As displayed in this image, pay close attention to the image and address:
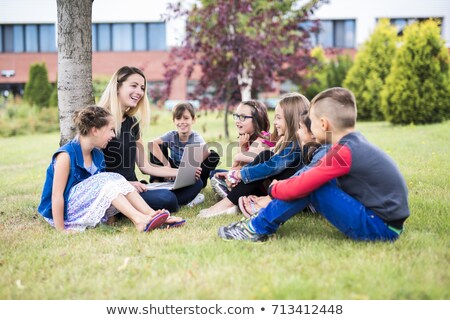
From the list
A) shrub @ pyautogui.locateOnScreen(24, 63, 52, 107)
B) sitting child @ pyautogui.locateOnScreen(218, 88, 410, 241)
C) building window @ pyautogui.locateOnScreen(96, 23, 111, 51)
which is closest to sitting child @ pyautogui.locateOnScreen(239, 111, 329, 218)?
sitting child @ pyautogui.locateOnScreen(218, 88, 410, 241)

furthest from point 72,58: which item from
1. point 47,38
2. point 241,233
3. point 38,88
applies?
point 47,38

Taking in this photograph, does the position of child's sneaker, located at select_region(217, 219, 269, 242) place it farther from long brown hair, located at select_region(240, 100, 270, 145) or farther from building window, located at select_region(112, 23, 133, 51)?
building window, located at select_region(112, 23, 133, 51)

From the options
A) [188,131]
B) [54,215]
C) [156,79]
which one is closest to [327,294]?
[54,215]

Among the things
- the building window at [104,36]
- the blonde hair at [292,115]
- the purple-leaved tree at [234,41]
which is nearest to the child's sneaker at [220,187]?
the blonde hair at [292,115]

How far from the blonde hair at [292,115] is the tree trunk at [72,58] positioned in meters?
2.04

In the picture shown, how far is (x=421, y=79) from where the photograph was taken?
1192cm

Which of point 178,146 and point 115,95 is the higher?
point 115,95

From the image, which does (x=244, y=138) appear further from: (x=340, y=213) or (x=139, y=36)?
(x=139, y=36)

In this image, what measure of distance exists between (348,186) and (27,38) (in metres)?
24.5

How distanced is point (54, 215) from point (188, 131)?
1.78m

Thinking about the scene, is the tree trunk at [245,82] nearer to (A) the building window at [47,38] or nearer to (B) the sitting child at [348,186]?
(B) the sitting child at [348,186]

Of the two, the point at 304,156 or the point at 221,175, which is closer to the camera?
the point at 304,156

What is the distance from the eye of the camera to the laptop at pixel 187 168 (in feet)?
14.9

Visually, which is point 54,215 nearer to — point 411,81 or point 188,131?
point 188,131
